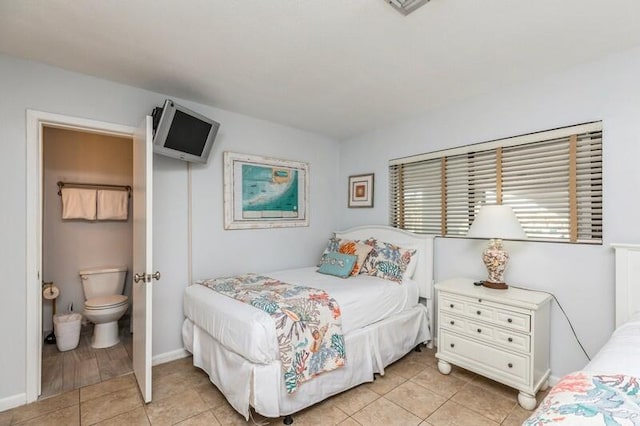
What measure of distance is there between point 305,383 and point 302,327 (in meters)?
0.38

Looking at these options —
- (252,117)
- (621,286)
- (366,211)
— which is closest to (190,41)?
(252,117)

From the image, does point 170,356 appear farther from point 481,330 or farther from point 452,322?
point 481,330

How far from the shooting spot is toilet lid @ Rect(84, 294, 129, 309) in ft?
10.0

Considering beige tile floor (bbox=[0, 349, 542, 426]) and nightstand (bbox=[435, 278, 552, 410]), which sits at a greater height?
nightstand (bbox=[435, 278, 552, 410])

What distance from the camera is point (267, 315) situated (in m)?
1.93

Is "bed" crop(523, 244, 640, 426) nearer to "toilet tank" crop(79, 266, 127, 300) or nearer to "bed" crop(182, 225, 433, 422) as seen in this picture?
"bed" crop(182, 225, 433, 422)

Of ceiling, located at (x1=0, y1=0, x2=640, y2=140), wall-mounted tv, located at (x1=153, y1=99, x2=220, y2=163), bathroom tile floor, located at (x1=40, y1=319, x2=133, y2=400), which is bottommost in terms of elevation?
bathroom tile floor, located at (x1=40, y1=319, x2=133, y2=400)

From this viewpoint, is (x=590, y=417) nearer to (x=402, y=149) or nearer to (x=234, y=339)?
(x=234, y=339)

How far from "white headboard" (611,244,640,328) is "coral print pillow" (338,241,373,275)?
1879 mm

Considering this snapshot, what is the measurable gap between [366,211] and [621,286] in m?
2.36

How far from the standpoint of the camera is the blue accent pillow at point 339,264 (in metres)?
3.08

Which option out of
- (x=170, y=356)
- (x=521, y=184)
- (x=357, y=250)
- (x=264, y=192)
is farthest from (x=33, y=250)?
(x=521, y=184)

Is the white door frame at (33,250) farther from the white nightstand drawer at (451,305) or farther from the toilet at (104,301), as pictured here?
the white nightstand drawer at (451,305)

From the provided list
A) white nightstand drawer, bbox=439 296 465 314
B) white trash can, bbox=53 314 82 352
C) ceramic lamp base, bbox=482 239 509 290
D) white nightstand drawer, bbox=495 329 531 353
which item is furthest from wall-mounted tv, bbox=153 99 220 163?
white nightstand drawer, bbox=495 329 531 353
